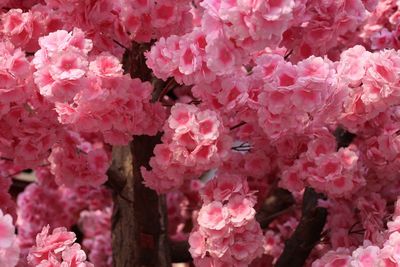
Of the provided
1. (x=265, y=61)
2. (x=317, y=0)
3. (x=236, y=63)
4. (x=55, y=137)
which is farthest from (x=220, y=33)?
(x=55, y=137)

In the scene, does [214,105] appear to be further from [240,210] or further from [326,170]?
[326,170]

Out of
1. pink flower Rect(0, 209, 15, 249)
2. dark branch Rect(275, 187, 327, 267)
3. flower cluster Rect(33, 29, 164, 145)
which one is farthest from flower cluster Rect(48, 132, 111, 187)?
pink flower Rect(0, 209, 15, 249)

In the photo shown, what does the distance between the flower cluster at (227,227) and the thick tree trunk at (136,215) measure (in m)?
0.29

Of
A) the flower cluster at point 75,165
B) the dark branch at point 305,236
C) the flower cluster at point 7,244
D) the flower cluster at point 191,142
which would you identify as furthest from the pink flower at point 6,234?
the dark branch at point 305,236

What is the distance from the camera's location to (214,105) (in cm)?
150

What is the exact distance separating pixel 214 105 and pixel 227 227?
26 cm

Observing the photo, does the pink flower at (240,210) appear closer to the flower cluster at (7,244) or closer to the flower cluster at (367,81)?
the flower cluster at (367,81)

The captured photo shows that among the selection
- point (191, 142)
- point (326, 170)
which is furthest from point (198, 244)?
point (326, 170)

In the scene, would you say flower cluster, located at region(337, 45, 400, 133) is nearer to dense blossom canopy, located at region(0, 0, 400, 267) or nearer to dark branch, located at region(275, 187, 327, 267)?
dense blossom canopy, located at region(0, 0, 400, 267)

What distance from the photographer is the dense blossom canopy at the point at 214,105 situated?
139 centimetres

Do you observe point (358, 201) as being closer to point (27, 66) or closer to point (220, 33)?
point (220, 33)

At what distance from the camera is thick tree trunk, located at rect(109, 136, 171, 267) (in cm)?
182

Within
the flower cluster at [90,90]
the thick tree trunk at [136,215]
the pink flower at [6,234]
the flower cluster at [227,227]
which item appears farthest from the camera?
the thick tree trunk at [136,215]

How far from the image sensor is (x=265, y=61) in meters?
1.50
